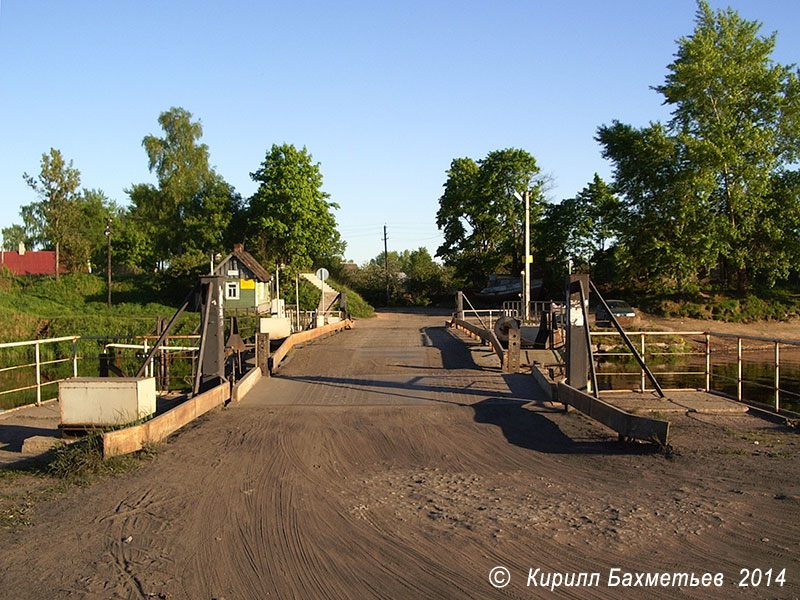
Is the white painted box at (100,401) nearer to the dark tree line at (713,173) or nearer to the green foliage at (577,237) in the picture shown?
the dark tree line at (713,173)

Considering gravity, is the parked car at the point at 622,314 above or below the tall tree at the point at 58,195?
below

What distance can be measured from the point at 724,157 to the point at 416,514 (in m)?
43.3

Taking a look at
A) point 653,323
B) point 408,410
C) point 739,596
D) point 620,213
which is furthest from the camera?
point 620,213

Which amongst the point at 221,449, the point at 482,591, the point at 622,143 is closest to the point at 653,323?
the point at 622,143

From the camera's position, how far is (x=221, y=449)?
8.91 meters

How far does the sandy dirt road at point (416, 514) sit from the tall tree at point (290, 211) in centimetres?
4628

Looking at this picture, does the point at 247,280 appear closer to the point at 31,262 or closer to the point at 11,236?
the point at 31,262

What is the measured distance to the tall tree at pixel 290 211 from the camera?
5580 centimetres

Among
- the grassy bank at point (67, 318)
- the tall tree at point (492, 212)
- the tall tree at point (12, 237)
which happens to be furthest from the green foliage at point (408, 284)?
the tall tree at point (12, 237)

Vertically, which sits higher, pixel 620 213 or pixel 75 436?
pixel 620 213

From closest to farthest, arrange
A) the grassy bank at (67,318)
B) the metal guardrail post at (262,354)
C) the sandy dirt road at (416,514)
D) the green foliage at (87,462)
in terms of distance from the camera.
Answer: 1. the sandy dirt road at (416,514)
2. the green foliage at (87,462)
3. the metal guardrail post at (262,354)
4. the grassy bank at (67,318)

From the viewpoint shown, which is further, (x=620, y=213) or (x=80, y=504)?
(x=620, y=213)

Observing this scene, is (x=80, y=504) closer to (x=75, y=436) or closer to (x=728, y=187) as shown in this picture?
(x=75, y=436)

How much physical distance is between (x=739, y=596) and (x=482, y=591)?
1671 mm
